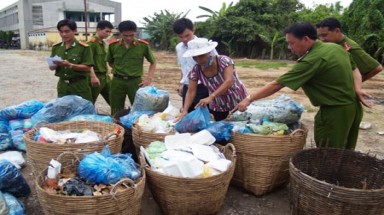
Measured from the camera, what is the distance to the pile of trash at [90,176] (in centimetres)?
219

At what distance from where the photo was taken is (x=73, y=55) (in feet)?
13.8

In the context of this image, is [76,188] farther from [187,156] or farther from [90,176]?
[187,156]

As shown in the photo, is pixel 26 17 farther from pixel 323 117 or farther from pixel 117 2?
pixel 323 117

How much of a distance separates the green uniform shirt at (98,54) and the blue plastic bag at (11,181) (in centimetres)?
236

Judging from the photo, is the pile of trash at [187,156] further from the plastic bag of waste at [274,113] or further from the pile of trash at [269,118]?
the plastic bag of waste at [274,113]

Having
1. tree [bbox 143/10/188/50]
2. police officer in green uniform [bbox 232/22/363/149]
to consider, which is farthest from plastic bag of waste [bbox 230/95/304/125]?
tree [bbox 143/10/188/50]

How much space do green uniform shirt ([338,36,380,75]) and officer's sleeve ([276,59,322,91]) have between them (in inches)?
37.4

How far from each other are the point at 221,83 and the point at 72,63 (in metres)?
2.06

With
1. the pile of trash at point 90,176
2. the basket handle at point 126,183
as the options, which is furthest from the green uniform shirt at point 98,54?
the basket handle at point 126,183

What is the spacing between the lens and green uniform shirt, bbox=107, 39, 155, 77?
15.0 ft

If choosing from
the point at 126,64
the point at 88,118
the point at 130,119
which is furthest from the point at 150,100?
the point at 126,64

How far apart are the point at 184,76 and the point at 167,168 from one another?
1.83 meters

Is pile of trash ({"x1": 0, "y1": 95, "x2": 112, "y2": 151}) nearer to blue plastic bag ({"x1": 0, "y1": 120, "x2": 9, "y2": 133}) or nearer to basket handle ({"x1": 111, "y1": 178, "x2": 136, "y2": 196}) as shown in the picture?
blue plastic bag ({"x1": 0, "y1": 120, "x2": 9, "y2": 133})

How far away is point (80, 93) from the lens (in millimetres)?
4383
